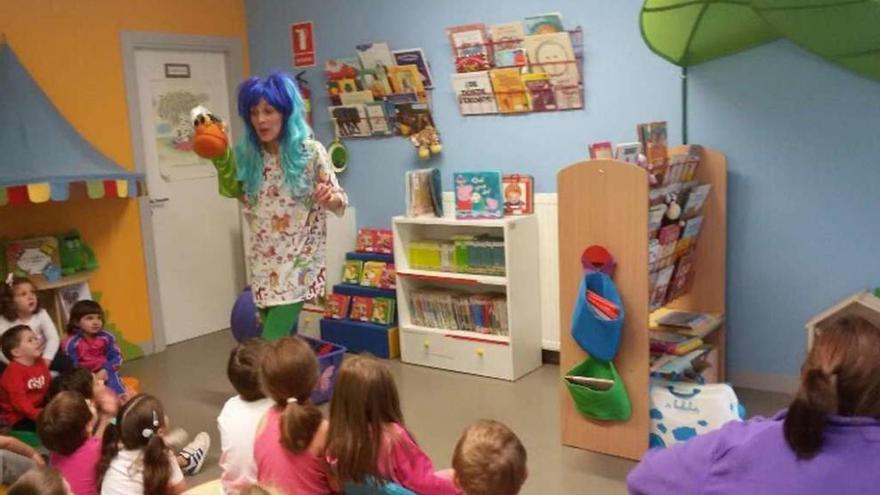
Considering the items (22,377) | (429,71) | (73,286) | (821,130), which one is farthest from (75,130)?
(821,130)

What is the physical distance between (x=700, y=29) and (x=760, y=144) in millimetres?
597

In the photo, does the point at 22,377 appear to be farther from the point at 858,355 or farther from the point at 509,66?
the point at 858,355

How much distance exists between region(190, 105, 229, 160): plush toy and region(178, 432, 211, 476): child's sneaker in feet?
3.93

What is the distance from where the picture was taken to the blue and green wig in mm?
3207

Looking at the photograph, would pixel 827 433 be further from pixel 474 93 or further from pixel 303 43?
pixel 303 43

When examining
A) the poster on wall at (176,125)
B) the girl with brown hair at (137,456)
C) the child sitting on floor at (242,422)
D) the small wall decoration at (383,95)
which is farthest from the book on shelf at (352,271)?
the girl with brown hair at (137,456)

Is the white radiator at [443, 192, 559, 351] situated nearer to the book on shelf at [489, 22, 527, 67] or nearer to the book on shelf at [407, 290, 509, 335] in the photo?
the book on shelf at [407, 290, 509, 335]

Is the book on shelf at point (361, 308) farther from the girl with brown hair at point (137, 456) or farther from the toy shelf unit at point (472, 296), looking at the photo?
the girl with brown hair at point (137, 456)

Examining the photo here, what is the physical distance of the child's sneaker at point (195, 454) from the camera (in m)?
3.27

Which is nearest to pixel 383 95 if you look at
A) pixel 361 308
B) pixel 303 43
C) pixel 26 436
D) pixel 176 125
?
pixel 303 43

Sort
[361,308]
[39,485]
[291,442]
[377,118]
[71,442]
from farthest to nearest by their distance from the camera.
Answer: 1. [377,118]
2. [361,308]
3. [71,442]
4. [291,442]
5. [39,485]

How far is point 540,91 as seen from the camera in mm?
4230

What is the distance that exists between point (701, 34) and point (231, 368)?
243cm

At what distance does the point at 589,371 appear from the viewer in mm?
3033
